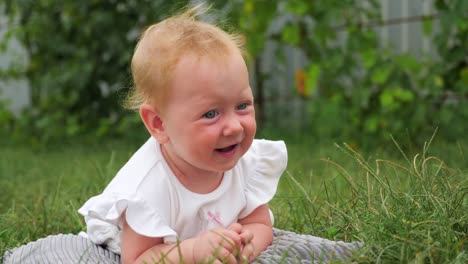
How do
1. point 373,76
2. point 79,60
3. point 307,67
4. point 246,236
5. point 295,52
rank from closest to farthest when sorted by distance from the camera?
point 246,236 → point 373,76 → point 307,67 → point 79,60 → point 295,52

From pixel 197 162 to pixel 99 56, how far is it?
3.84 meters

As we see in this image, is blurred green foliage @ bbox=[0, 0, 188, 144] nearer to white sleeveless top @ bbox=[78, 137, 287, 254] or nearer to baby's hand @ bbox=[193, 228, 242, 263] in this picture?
white sleeveless top @ bbox=[78, 137, 287, 254]

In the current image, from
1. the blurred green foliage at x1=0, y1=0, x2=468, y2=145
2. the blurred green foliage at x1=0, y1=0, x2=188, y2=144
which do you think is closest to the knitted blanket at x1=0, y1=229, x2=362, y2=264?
the blurred green foliage at x1=0, y1=0, x2=468, y2=145

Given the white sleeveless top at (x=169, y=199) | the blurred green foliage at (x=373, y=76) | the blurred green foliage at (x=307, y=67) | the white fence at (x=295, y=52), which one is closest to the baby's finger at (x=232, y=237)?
the white sleeveless top at (x=169, y=199)

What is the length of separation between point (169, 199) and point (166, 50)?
371mm

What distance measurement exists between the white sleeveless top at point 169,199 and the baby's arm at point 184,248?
1.4 inches

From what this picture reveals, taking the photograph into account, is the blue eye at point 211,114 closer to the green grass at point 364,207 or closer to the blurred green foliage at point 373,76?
the green grass at point 364,207

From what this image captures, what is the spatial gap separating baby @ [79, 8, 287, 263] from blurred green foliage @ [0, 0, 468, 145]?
1.64 meters

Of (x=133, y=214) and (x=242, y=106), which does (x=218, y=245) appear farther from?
(x=242, y=106)

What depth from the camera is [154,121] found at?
1854 mm

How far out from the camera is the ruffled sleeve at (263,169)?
6.69 ft

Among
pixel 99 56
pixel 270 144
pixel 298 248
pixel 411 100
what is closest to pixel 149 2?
pixel 99 56

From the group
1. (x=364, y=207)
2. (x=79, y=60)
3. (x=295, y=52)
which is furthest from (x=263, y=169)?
(x=295, y=52)

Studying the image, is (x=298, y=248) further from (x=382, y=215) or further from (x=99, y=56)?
(x=99, y=56)
